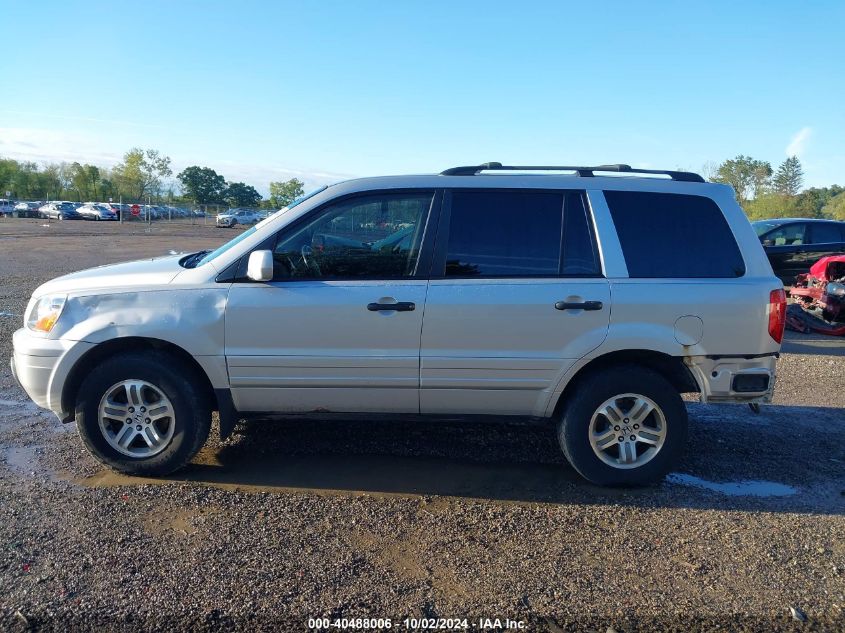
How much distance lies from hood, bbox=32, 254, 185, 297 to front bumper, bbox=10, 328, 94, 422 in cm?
37

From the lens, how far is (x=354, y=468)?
4867 mm

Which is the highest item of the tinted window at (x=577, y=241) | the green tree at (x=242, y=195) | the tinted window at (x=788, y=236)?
the green tree at (x=242, y=195)

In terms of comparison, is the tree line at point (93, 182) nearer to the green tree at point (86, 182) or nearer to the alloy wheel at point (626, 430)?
the green tree at point (86, 182)

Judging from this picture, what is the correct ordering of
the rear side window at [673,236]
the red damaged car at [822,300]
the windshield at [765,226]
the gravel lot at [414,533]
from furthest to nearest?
the windshield at [765,226] → the red damaged car at [822,300] → the rear side window at [673,236] → the gravel lot at [414,533]

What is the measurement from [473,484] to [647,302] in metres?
1.66

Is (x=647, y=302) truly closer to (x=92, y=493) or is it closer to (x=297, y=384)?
(x=297, y=384)

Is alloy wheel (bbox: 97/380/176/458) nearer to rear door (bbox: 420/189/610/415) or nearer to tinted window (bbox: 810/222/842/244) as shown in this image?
rear door (bbox: 420/189/610/415)

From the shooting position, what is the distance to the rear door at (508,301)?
4438 millimetres

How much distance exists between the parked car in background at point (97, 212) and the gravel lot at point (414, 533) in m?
56.8

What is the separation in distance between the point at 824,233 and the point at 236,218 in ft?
155

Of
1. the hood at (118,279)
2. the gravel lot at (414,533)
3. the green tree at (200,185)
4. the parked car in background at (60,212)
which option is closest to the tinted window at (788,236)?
the gravel lot at (414,533)

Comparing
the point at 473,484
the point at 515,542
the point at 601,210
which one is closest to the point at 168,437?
the point at 473,484

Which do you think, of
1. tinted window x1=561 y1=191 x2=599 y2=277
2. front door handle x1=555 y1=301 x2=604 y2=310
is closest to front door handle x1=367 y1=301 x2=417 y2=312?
front door handle x1=555 y1=301 x2=604 y2=310

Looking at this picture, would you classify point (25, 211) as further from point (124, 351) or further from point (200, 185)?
point (124, 351)
